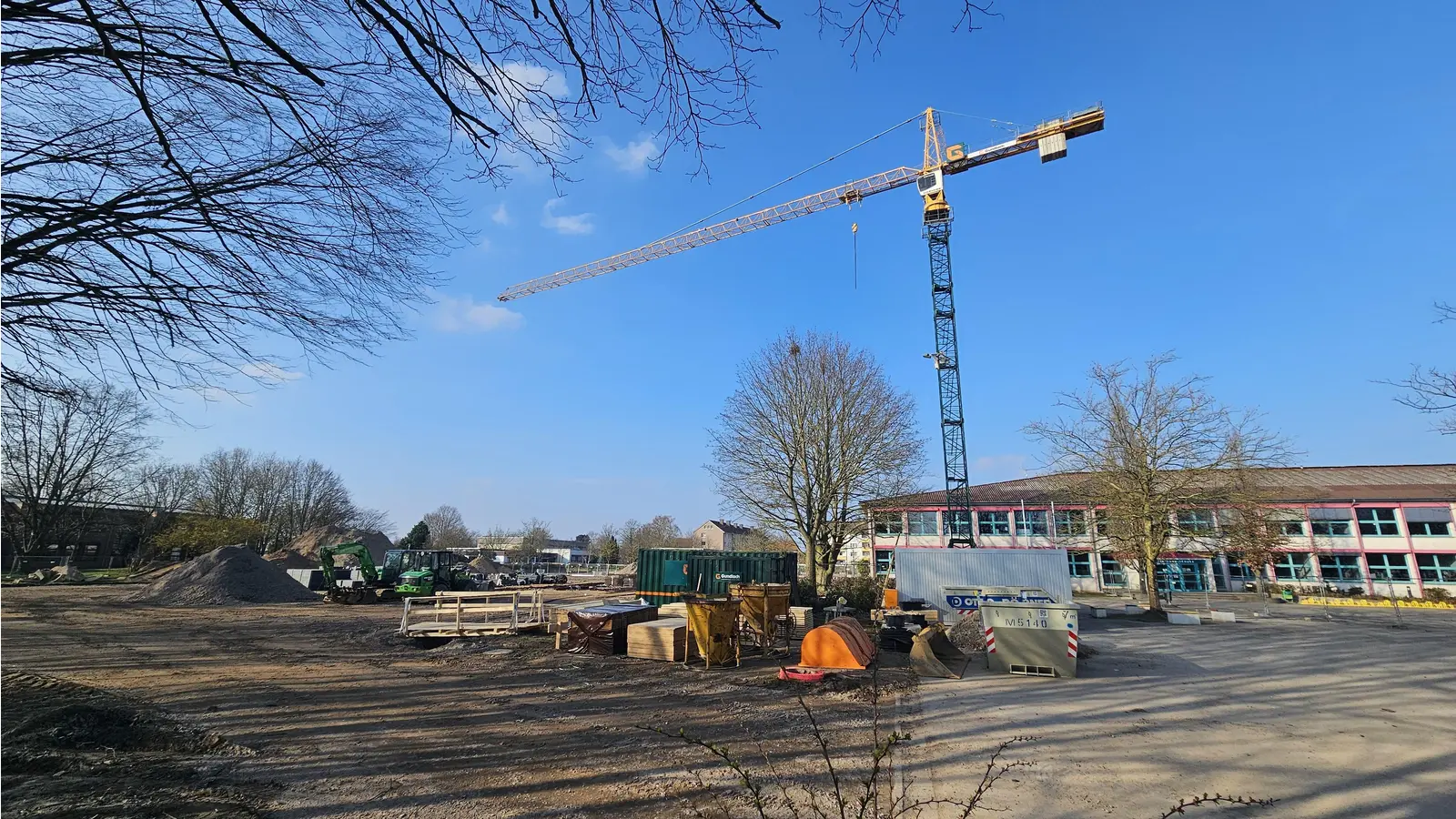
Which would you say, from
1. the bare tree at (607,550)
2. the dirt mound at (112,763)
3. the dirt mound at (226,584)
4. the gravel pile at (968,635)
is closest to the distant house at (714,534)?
the bare tree at (607,550)

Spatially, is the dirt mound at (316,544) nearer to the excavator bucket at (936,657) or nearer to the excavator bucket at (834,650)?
the excavator bucket at (834,650)

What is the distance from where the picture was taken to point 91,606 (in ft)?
80.6

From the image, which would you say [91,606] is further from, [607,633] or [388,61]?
[388,61]

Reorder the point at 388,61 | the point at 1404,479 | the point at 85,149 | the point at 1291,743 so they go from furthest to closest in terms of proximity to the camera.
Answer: the point at 1404,479 → the point at 1291,743 → the point at 85,149 → the point at 388,61

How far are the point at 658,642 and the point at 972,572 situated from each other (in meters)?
14.4

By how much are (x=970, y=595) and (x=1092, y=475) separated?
38.4 ft

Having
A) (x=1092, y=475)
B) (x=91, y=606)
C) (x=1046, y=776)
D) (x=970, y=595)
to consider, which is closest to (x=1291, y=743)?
(x=1046, y=776)

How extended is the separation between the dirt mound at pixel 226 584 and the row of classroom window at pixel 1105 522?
30574mm

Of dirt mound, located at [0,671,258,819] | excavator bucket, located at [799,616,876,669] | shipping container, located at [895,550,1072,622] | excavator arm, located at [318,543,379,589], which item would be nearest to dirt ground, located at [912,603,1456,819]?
excavator bucket, located at [799,616,876,669]

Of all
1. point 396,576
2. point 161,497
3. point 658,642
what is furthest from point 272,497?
point 658,642

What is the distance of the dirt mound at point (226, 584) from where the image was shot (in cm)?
2788

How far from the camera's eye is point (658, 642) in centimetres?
1341

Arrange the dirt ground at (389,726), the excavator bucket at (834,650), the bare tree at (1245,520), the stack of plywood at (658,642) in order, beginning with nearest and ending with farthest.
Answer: the dirt ground at (389,726), the excavator bucket at (834,650), the stack of plywood at (658,642), the bare tree at (1245,520)

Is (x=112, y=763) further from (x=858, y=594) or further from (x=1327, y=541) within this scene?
(x=1327, y=541)
